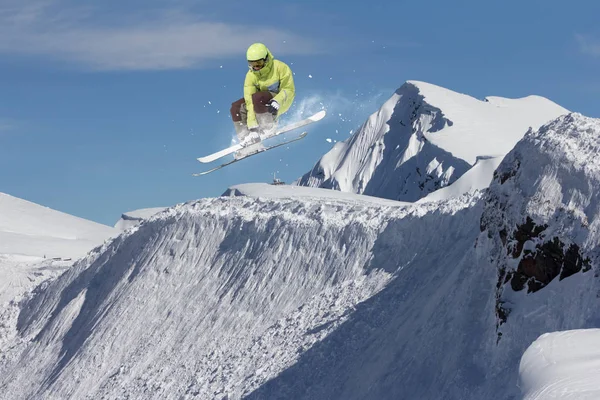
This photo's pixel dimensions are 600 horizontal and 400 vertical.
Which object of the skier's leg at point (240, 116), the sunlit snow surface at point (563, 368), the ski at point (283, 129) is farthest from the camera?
the ski at point (283, 129)

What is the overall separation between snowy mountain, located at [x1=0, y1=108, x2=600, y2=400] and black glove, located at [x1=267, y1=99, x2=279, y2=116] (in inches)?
250

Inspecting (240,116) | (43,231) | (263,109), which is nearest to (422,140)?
(43,231)

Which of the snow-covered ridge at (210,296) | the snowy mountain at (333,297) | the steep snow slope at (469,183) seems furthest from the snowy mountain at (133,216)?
the snow-covered ridge at (210,296)

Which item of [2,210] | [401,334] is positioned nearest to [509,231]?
[401,334]

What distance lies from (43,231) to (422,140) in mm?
64286

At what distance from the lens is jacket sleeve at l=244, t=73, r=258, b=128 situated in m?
19.8

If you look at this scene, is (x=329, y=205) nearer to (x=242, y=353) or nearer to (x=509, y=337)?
(x=242, y=353)

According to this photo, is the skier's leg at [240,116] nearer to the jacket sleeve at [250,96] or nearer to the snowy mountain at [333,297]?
the jacket sleeve at [250,96]

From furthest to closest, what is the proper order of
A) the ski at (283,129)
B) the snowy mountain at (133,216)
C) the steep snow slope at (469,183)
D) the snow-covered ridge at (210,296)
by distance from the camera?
the snowy mountain at (133,216)
the steep snow slope at (469,183)
the snow-covered ridge at (210,296)
the ski at (283,129)

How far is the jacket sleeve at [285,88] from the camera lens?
19.7 m

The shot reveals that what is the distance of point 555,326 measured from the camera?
19.7 metres

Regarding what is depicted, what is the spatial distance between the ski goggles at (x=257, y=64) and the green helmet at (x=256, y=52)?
0.12m

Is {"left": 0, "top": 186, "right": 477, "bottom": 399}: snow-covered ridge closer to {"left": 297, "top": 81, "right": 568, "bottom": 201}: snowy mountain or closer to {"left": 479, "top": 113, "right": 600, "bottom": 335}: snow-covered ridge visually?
→ {"left": 479, "top": 113, "right": 600, "bottom": 335}: snow-covered ridge

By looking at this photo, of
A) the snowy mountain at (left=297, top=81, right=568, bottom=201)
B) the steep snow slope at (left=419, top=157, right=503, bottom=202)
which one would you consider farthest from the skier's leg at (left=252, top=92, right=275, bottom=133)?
the snowy mountain at (left=297, top=81, right=568, bottom=201)
